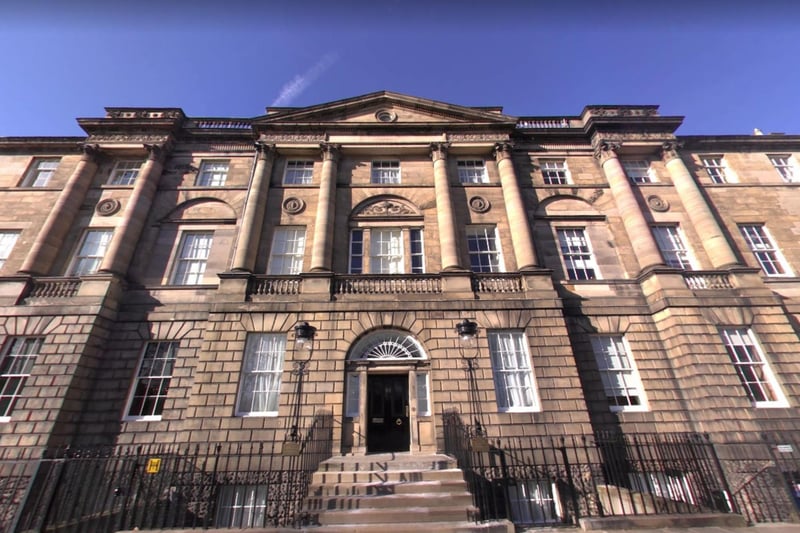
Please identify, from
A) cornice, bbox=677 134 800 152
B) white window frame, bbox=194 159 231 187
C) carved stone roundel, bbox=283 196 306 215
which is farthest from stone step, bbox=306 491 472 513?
cornice, bbox=677 134 800 152

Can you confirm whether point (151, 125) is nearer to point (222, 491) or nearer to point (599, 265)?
point (222, 491)

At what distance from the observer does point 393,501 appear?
7.53 metres

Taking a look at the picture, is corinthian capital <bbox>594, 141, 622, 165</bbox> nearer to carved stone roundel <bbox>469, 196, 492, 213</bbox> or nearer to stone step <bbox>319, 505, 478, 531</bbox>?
carved stone roundel <bbox>469, 196, 492, 213</bbox>

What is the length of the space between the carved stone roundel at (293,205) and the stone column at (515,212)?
914 cm

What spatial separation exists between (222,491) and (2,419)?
7.65 m

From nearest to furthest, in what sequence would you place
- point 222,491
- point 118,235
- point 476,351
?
1. point 222,491
2. point 476,351
3. point 118,235

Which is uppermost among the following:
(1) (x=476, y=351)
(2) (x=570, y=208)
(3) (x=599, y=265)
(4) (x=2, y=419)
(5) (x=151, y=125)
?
(5) (x=151, y=125)

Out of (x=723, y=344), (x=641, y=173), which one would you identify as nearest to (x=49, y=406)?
(x=723, y=344)

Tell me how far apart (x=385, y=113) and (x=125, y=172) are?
12866mm

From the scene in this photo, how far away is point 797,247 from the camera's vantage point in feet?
49.8

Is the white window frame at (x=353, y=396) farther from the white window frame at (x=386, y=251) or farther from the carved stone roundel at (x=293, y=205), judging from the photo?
the carved stone roundel at (x=293, y=205)

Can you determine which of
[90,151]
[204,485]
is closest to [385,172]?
[204,485]

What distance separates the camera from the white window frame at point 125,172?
1580cm

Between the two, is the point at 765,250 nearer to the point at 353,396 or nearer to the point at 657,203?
the point at 657,203
